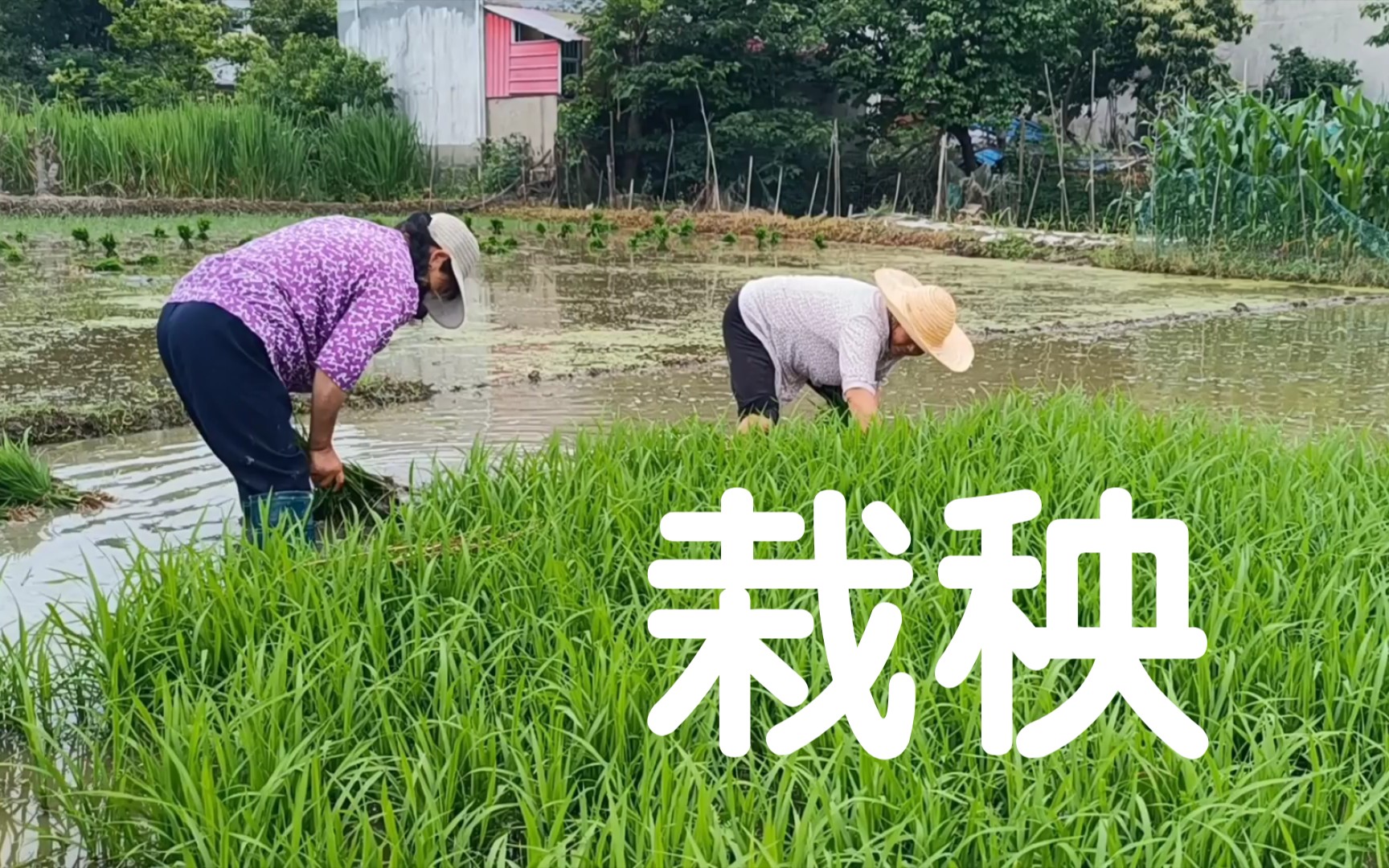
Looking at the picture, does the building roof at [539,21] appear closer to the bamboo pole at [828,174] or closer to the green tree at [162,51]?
the bamboo pole at [828,174]

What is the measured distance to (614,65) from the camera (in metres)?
17.1

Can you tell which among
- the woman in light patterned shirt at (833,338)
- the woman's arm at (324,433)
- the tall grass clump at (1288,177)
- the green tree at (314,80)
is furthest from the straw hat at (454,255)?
the green tree at (314,80)

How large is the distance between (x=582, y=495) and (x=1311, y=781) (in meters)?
1.60

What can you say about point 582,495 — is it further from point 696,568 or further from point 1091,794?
point 1091,794

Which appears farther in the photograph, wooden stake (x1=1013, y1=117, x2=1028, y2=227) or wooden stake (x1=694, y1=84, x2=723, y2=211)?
wooden stake (x1=694, y1=84, x2=723, y2=211)

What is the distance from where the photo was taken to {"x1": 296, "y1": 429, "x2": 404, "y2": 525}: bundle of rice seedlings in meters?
3.45

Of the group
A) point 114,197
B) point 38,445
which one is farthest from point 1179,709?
point 114,197

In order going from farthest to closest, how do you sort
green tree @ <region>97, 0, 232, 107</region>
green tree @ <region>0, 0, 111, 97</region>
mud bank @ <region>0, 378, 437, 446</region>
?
1. green tree @ <region>0, 0, 111, 97</region>
2. green tree @ <region>97, 0, 232, 107</region>
3. mud bank @ <region>0, 378, 437, 446</region>

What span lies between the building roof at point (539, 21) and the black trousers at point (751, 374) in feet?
47.5

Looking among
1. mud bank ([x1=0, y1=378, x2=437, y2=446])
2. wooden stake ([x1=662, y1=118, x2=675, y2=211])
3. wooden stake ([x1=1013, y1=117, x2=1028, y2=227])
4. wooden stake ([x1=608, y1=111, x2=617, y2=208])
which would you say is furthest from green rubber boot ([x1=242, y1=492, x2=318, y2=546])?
wooden stake ([x1=608, y1=111, x2=617, y2=208])

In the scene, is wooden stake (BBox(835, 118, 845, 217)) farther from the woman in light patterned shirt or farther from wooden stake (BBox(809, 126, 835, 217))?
the woman in light patterned shirt

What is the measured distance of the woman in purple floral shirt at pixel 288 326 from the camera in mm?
3020

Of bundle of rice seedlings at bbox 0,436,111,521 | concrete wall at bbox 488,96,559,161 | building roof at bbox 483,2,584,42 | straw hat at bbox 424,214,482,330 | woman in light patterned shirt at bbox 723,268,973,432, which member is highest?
building roof at bbox 483,2,584,42

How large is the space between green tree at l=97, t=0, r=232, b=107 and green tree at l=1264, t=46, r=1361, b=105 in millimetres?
14568
